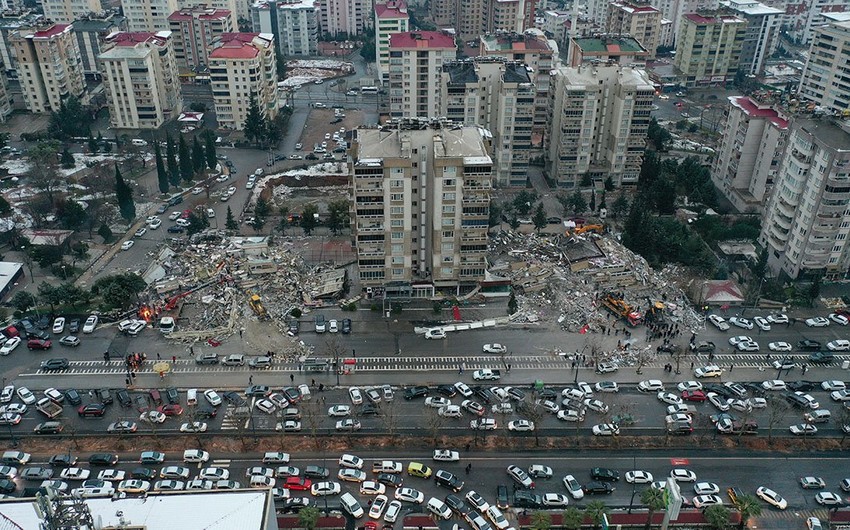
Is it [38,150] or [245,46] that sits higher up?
[245,46]

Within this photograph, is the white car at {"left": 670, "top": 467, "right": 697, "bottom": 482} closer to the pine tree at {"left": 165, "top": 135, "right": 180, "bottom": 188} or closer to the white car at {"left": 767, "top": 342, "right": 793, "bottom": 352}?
the white car at {"left": 767, "top": 342, "right": 793, "bottom": 352}

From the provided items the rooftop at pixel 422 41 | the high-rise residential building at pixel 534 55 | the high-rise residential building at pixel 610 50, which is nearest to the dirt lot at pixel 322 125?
the rooftop at pixel 422 41

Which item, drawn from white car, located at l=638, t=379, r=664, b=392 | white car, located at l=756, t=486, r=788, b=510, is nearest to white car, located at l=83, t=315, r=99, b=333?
white car, located at l=638, t=379, r=664, b=392

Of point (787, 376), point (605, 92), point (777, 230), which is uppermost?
point (605, 92)

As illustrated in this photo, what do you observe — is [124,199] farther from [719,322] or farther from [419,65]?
[719,322]

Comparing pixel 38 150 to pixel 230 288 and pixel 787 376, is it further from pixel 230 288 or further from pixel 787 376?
pixel 787 376

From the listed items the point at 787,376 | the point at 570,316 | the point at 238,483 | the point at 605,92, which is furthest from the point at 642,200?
the point at 238,483

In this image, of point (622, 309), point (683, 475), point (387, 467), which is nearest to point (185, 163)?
point (387, 467)
